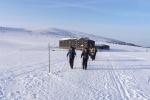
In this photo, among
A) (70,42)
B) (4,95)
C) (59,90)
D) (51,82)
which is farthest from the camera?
(70,42)

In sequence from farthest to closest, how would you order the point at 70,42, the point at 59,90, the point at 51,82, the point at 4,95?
the point at 70,42 → the point at 51,82 → the point at 59,90 → the point at 4,95

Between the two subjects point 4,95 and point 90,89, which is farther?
point 90,89

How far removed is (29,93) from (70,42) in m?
80.7

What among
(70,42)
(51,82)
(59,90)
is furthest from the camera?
(70,42)

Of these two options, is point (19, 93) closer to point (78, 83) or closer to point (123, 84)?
point (78, 83)

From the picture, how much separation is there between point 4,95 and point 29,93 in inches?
36.8

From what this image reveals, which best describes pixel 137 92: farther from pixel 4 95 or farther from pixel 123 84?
pixel 4 95

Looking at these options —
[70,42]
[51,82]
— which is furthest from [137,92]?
[70,42]

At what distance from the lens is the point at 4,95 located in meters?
10.6

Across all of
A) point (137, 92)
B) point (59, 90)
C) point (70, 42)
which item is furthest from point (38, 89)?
point (70, 42)

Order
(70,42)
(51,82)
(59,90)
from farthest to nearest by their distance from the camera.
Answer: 1. (70,42)
2. (51,82)
3. (59,90)

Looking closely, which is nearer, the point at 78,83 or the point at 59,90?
the point at 59,90

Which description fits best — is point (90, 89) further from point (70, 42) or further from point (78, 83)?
point (70, 42)

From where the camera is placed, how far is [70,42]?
9175cm
